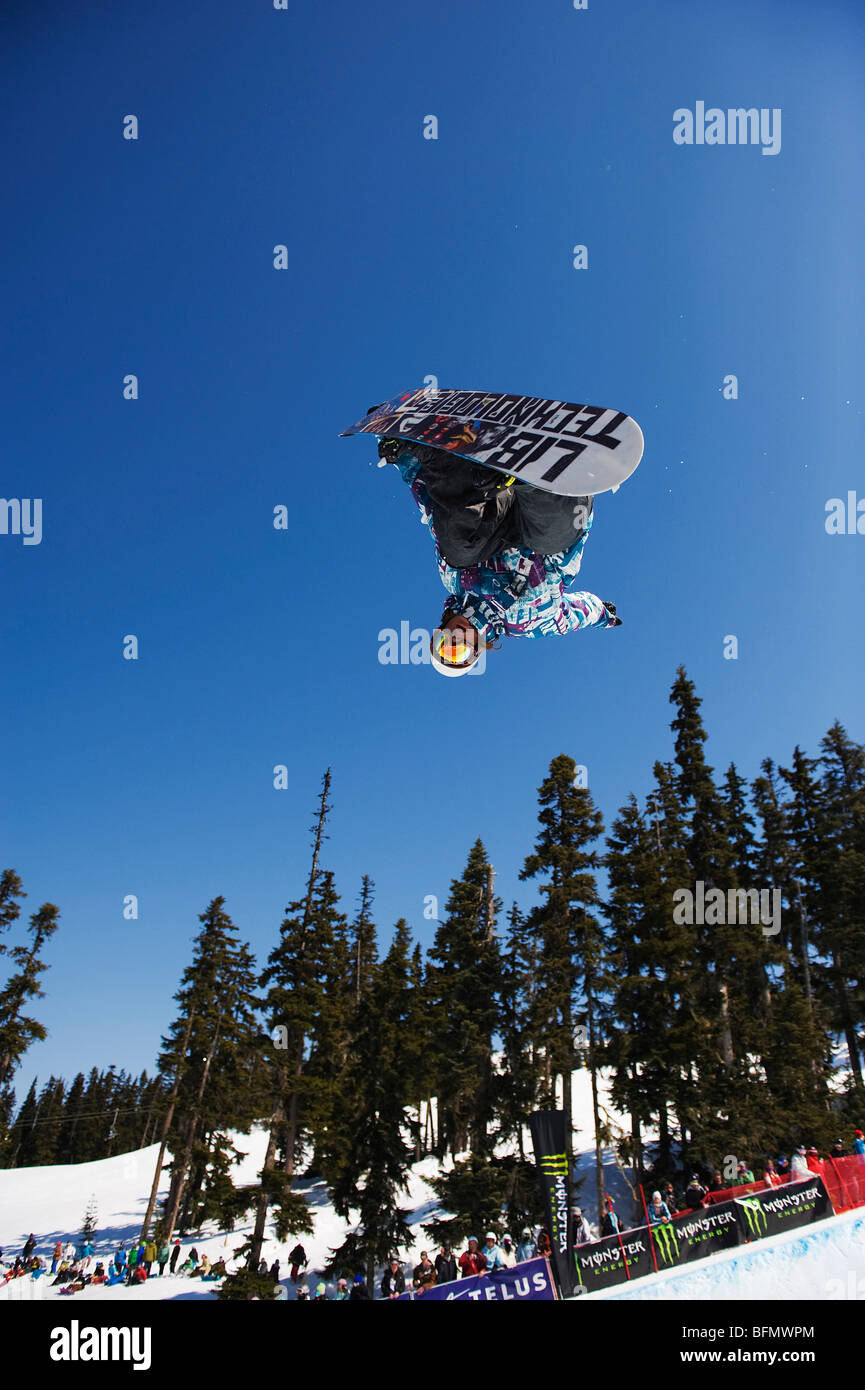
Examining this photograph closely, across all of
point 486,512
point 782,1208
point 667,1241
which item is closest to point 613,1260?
point 667,1241

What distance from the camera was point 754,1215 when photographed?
1185cm

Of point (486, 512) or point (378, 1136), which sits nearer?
point (486, 512)

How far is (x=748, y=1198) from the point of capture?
472 inches

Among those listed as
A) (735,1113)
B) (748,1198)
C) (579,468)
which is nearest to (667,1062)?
(735,1113)

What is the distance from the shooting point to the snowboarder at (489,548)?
609 cm

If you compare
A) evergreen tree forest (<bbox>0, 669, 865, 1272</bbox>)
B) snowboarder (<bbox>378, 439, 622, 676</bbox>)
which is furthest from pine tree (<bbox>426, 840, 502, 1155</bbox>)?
snowboarder (<bbox>378, 439, 622, 676</bbox>)

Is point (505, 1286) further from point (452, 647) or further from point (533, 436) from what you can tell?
point (533, 436)

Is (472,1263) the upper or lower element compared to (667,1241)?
lower

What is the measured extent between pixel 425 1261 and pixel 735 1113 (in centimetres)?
1013

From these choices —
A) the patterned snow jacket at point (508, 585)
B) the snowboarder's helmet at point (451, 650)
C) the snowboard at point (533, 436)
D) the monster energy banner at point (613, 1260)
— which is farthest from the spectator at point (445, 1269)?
the snowboard at point (533, 436)

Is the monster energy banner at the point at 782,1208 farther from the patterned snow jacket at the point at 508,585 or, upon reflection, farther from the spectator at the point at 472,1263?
the patterned snow jacket at the point at 508,585

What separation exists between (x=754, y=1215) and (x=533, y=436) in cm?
1291

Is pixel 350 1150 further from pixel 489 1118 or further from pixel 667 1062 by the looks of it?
pixel 667 1062

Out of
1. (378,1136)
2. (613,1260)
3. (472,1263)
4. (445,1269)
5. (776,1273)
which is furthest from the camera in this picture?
(378,1136)
